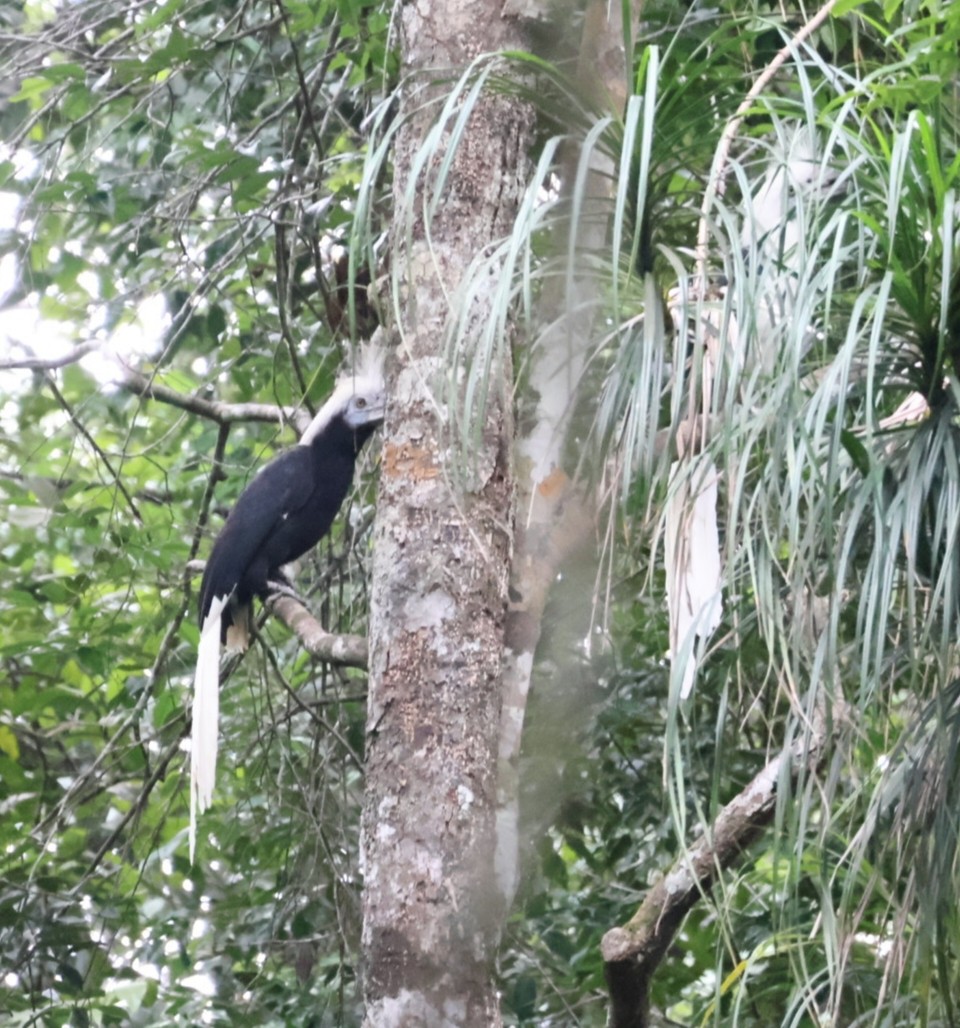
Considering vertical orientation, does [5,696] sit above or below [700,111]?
below

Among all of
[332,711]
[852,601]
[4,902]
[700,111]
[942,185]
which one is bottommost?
[4,902]

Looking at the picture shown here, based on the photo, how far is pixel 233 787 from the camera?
8.59ft

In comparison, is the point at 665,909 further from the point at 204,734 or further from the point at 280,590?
the point at 280,590

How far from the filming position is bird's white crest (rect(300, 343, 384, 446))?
2.71 meters

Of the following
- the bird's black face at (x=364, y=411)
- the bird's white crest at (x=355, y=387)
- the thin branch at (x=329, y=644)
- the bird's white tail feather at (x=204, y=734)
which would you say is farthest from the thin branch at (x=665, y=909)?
the bird's black face at (x=364, y=411)

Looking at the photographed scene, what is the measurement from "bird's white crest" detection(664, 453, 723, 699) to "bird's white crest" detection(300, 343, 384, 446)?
5.21 ft

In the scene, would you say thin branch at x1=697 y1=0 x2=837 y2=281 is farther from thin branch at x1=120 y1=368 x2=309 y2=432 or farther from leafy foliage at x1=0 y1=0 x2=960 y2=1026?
thin branch at x1=120 y1=368 x2=309 y2=432

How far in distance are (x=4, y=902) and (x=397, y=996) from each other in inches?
48.7

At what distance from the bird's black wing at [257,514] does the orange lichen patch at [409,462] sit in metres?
1.37

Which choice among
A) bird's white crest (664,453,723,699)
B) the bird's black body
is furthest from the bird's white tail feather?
bird's white crest (664,453,723,699)

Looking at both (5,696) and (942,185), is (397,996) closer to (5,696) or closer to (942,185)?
(942,185)

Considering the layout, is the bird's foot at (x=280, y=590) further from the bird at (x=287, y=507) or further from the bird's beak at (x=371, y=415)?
the bird's beak at (x=371, y=415)

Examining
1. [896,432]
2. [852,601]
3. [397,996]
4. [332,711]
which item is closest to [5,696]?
[332,711]

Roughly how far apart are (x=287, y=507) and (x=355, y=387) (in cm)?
38
